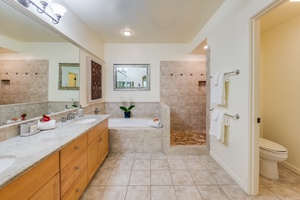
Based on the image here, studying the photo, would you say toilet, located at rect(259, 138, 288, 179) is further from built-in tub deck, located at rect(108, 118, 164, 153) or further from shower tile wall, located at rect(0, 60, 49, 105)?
shower tile wall, located at rect(0, 60, 49, 105)

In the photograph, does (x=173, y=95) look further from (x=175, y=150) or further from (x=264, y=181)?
(x=264, y=181)

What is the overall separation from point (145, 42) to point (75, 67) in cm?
206

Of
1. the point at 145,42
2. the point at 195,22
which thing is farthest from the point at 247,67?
the point at 145,42

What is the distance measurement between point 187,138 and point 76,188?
2.66 m

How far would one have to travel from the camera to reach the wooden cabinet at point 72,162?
1352mm

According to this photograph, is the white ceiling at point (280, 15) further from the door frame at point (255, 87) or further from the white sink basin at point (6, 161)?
the white sink basin at point (6, 161)

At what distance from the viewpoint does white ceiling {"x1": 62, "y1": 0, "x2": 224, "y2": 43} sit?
2285mm

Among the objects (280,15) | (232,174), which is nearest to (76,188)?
(232,174)

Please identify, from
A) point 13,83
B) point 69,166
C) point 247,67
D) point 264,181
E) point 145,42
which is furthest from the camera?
point 145,42

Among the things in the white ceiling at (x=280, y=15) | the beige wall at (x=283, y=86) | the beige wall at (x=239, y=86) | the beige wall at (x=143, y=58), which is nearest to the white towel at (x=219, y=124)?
the beige wall at (x=239, y=86)

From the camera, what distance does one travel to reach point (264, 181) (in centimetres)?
212

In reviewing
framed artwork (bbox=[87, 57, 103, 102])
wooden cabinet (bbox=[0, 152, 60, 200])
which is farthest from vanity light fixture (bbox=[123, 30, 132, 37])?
wooden cabinet (bbox=[0, 152, 60, 200])

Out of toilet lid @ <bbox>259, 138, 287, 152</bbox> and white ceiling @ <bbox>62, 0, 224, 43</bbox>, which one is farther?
white ceiling @ <bbox>62, 0, 224, 43</bbox>

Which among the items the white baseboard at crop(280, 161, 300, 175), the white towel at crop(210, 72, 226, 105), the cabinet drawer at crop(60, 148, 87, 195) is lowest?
the white baseboard at crop(280, 161, 300, 175)
